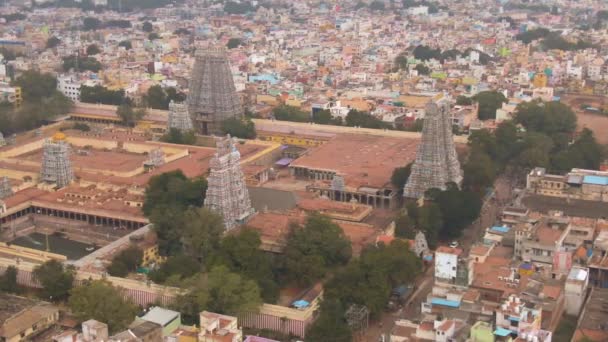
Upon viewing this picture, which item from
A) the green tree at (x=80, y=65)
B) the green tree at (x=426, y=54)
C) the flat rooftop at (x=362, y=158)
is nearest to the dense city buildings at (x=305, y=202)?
the flat rooftop at (x=362, y=158)

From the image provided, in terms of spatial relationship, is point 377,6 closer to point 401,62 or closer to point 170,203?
point 401,62

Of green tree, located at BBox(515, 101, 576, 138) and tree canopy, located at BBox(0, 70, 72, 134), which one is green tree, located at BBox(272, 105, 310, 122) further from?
tree canopy, located at BBox(0, 70, 72, 134)

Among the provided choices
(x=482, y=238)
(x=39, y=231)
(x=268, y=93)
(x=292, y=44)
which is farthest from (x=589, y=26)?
(x=39, y=231)

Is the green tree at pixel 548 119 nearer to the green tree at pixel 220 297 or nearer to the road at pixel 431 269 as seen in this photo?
the road at pixel 431 269

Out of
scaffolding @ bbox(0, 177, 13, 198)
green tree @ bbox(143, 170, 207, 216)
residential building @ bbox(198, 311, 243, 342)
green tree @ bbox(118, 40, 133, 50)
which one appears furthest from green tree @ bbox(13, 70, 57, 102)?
residential building @ bbox(198, 311, 243, 342)

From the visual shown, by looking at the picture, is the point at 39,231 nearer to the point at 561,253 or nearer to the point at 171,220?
the point at 171,220
